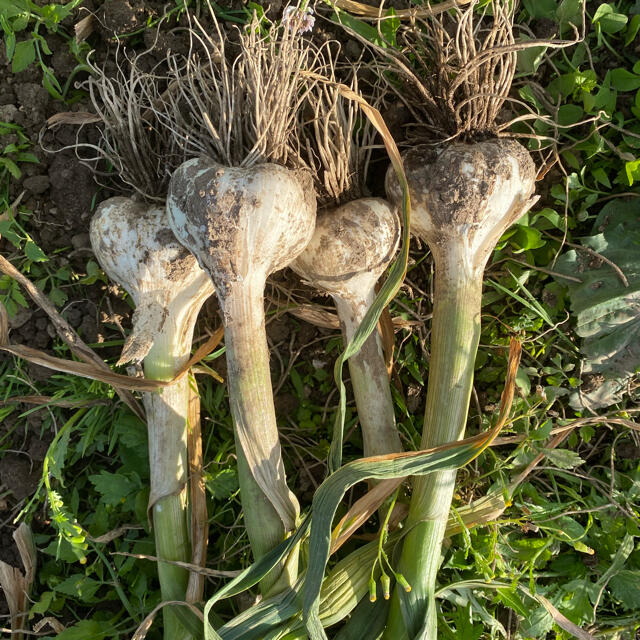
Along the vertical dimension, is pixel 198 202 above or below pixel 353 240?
above

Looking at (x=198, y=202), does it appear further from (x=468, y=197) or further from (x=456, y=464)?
(x=456, y=464)

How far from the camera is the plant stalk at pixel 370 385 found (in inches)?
63.9

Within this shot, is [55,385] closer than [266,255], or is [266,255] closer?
[266,255]

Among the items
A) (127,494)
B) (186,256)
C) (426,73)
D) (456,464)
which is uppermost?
(426,73)

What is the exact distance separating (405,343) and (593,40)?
1.03 meters

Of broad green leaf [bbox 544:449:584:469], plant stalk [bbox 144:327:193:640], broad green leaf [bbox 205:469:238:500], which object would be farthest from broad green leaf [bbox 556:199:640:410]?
plant stalk [bbox 144:327:193:640]

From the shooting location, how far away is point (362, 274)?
5.19 feet

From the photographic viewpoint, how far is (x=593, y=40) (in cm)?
172

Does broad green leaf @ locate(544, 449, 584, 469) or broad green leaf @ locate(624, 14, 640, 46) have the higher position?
broad green leaf @ locate(624, 14, 640, 46)

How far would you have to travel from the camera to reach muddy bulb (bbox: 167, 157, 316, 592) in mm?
1383

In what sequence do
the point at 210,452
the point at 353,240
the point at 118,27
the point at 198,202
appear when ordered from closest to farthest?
the point at 198,202 < the point at 353,240 < the point at 118,27 < the point at 210,452

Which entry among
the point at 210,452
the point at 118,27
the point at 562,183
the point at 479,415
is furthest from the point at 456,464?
the point at 118,27

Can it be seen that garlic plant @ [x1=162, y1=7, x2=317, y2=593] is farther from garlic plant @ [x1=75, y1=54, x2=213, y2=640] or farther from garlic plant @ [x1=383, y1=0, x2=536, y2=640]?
garlic plant @ [x1=383, y1=0, x2=536, y2=640]

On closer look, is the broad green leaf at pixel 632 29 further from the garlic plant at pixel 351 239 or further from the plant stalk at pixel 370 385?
the plant stalk at pixel 370 385
